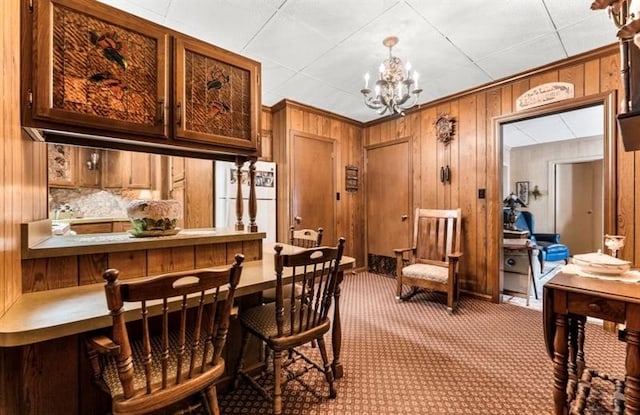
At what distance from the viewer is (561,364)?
1.42m

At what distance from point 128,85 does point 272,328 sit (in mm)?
1484

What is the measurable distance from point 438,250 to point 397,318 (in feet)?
3.80

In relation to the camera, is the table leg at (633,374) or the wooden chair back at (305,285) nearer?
the table leg at (633,374)

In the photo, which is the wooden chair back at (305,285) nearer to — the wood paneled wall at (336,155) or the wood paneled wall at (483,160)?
the wood paneled wall at (336,155)

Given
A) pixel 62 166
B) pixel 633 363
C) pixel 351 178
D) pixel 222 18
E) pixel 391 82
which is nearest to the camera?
pixel 633 363

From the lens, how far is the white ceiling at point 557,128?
4344 millimetres

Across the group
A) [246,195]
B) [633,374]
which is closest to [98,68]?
[246,195]

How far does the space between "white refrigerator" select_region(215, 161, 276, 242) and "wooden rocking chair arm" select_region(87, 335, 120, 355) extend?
93.7 inches

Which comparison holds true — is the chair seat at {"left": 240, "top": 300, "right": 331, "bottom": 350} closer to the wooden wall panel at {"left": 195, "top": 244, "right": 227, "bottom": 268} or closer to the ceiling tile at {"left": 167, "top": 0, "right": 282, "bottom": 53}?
the wooden wall panel at {"left": 195, "top": 244, "right": 227, "bottom": 268}

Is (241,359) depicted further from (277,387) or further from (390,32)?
(390,32)

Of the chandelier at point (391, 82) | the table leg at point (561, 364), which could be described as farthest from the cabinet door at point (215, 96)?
the table leg at point (561, 364)

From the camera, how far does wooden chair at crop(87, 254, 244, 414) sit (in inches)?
36.9

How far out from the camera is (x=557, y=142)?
6.12 m

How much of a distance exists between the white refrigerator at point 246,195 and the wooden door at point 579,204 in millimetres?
6416
